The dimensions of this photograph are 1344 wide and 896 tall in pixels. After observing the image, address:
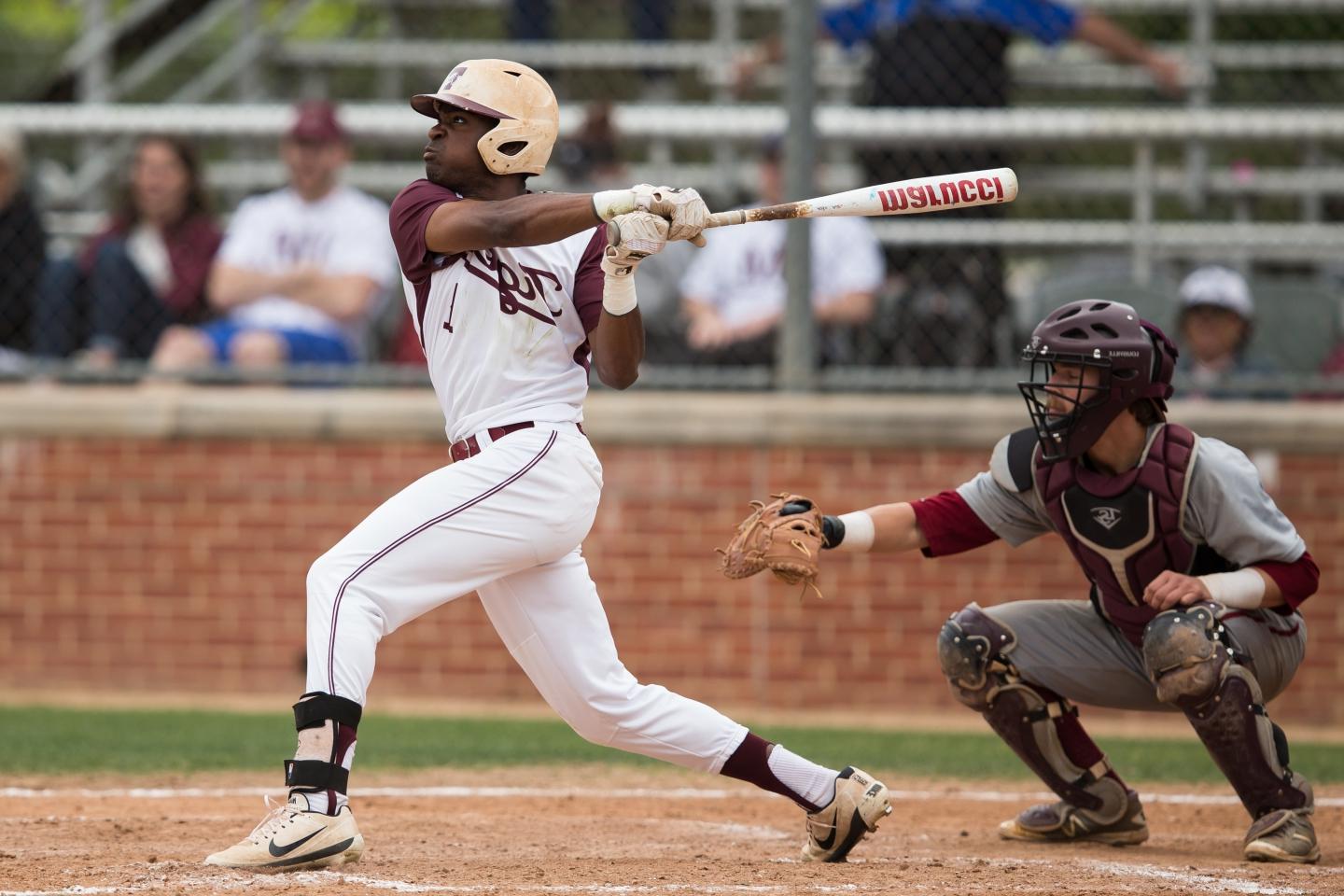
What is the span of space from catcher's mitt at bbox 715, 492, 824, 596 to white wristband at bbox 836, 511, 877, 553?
161 millimetres

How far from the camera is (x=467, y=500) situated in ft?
13.3

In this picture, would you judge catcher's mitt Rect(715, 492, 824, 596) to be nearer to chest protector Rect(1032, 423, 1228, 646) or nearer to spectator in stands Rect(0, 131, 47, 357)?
chest protector Rect(1032, 423, 1228, 646)

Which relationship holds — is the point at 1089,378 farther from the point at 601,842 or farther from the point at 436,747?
the point at 436,747

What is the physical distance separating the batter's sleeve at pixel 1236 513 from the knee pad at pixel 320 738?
214 cm

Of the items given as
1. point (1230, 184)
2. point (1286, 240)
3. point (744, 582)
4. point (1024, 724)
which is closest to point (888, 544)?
point (1024, 724)

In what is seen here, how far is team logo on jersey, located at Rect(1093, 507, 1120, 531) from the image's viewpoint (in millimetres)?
4496

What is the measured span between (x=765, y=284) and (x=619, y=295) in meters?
4.19

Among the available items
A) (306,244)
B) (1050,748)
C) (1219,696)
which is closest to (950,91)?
(306,244)

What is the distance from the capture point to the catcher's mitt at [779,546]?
433 cm

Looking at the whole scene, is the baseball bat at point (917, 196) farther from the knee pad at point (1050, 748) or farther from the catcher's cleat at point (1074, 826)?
the catcher's cleat at point (1074, 826)

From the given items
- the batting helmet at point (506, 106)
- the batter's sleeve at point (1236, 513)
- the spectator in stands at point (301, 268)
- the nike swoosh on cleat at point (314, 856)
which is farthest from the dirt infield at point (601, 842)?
the spectator in stands at point (301, 268)

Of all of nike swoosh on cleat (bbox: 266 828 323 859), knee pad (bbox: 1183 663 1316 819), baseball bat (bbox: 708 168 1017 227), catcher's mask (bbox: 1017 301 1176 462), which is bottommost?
nike swoosh on cleat (bbox: 266 828 323 859)

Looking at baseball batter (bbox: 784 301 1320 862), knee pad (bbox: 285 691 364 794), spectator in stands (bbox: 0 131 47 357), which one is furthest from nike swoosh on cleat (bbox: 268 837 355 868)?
spectator in stands (bbox: 0 131 47 357)

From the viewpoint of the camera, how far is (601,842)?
4.69 m
